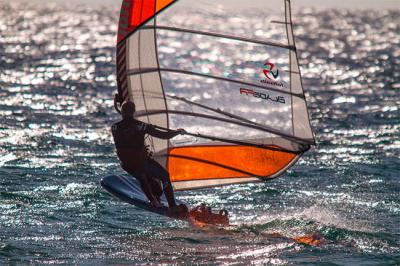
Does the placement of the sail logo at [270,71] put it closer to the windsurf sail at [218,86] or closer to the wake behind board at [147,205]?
the windsurf sail at [218,86]

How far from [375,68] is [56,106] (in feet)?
67.9

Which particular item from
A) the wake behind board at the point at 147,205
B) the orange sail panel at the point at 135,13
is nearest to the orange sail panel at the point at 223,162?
the wake behind board at the point at 147,205

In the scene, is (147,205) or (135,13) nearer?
(135,13)

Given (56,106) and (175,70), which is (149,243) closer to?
(175,70)

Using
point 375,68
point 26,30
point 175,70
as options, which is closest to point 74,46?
point 26,30

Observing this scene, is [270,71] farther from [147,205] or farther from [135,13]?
[147,205]

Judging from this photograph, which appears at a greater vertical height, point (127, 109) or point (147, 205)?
point (127, 109)

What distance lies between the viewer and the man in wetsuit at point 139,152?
14938mm

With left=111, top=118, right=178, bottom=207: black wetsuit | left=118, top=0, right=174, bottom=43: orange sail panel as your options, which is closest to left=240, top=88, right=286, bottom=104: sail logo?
left=111, top=118, right=178, bottom=207: black wetsuit

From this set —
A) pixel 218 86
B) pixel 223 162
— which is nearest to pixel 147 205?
pixel 223 162

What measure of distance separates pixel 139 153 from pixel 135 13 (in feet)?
7.65

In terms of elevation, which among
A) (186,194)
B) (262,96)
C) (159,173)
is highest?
(262,96)

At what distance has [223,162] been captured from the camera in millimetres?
16672

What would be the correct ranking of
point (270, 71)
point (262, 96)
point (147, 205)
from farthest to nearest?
point (147, 205), point (262, 96), point (270, 71)
